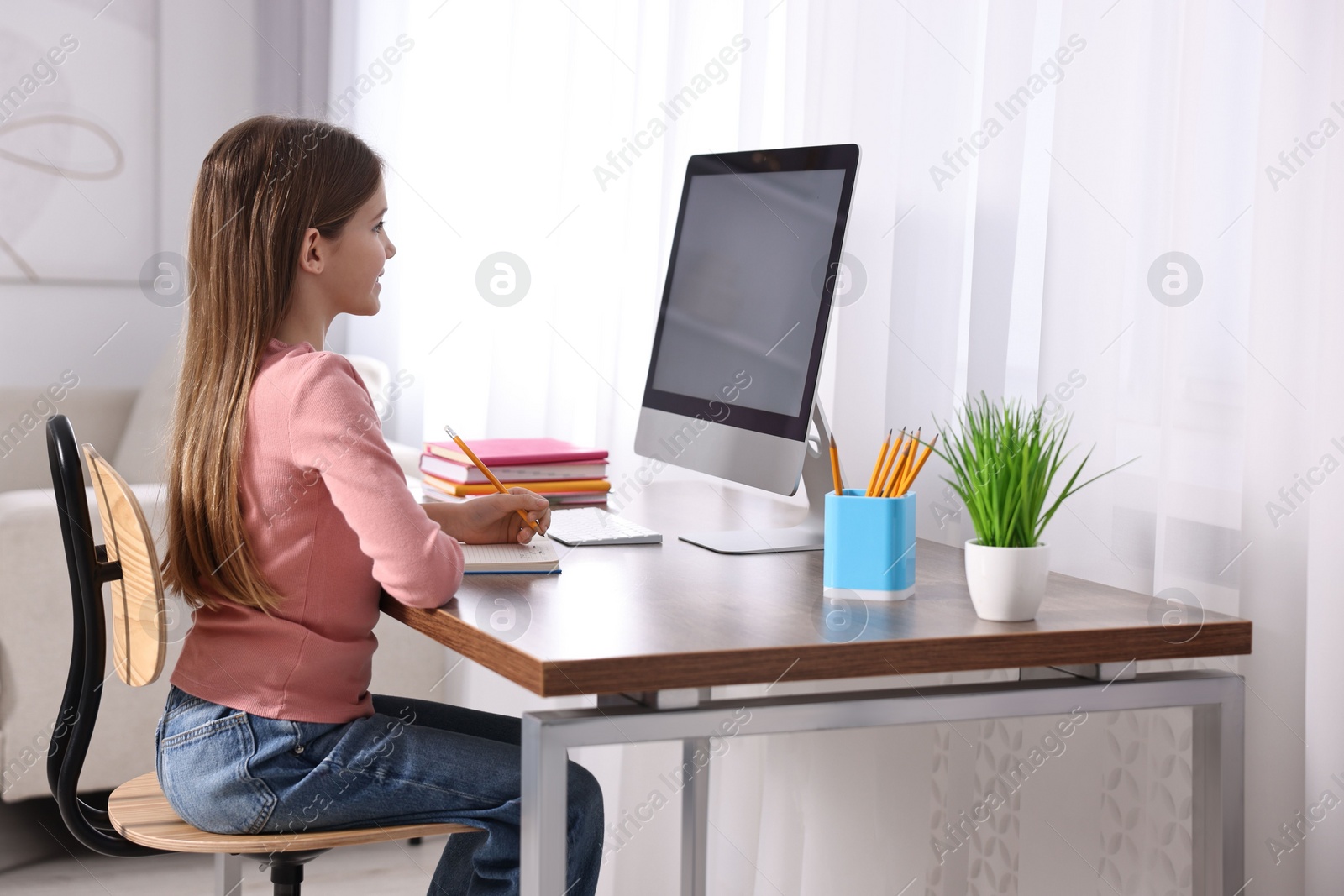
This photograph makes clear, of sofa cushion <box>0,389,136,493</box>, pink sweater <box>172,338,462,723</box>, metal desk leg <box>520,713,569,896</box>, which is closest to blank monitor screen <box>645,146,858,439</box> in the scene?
pink sweater <box>172,338,462,723</box>

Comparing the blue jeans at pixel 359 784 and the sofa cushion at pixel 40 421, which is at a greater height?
the sofa cushion at pixel 40 421

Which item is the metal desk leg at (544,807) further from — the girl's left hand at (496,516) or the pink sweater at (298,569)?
the girl's left hand at (496,516)

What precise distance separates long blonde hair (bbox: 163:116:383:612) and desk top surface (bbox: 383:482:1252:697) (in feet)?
0.57

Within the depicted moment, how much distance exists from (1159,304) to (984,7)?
0.45m

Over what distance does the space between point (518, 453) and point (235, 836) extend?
701 mm

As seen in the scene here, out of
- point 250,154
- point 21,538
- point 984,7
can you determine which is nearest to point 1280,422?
point 984,7

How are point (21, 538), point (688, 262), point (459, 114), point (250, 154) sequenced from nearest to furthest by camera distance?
point (250, 154)
point (688, 262)
point (21, 538)
point (459, 114)

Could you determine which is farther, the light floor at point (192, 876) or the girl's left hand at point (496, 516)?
the light floor at point (192, 876)

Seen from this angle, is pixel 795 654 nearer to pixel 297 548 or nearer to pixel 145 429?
pixel 297 548

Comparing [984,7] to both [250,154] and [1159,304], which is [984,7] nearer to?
[1159,304]

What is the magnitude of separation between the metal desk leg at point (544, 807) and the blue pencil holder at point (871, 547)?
1.09 ft

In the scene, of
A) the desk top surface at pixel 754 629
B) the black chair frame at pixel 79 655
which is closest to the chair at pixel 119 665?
the black chair frame at pixel 79 655

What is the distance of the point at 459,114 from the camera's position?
2.86 m

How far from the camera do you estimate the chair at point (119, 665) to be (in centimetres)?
121
